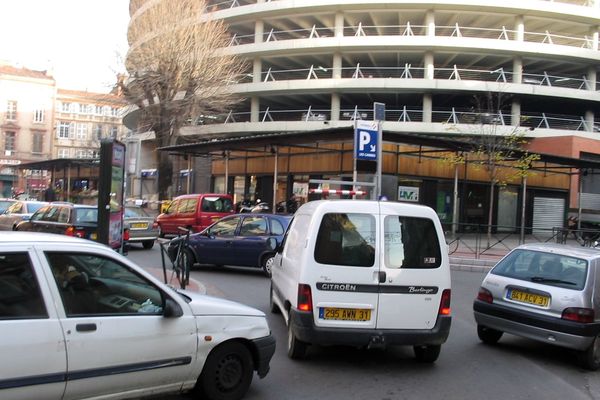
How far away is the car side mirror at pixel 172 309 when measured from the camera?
4020 millimetres

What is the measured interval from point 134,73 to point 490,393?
26.9m

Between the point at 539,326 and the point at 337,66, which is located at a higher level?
the point at 337,66

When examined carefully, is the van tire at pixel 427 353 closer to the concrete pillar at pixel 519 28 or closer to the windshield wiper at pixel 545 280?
the windshield wiper at pixel 545 280

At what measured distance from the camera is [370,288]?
5.60 metres

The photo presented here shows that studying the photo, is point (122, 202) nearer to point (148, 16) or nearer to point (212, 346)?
point (212, 346)

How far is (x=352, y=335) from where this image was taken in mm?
5516

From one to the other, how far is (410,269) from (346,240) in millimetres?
760

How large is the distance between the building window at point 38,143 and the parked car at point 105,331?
8593 cm

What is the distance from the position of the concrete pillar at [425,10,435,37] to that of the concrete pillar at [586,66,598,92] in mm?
11940

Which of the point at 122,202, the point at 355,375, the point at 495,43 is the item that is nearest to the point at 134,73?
the point at 122,202

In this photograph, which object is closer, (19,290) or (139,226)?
(19,290)

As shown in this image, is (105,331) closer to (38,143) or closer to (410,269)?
(410,269)

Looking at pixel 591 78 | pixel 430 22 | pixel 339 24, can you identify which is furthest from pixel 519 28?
pixel 339 24

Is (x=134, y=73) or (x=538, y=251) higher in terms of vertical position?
(x=134, y=73)
